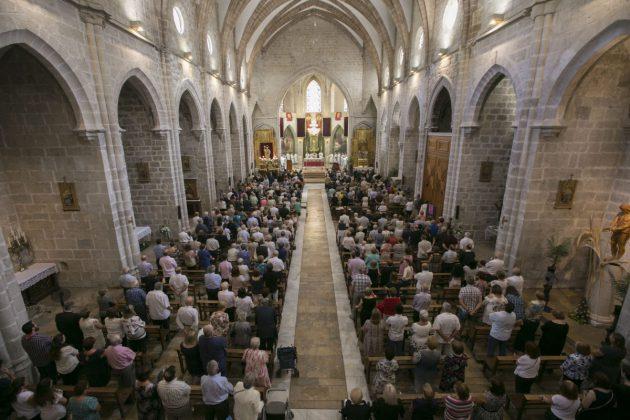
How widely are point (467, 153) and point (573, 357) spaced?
8.48 meters

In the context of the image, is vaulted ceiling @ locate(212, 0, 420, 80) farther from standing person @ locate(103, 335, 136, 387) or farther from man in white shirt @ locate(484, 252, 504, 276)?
standing person @ locate(103, 335, 136, 387)

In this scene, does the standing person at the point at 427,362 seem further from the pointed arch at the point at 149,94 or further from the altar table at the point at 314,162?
the altar table at the point at 314,162

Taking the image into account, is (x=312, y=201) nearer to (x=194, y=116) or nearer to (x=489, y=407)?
(x=194, y=116)

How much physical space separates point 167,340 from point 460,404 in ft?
19.9

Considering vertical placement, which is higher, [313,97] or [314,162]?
[313,97]

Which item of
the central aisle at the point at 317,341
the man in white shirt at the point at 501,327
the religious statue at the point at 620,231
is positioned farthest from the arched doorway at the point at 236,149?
the religious statue at the point at 620,231

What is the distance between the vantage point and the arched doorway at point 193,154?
1603 cm

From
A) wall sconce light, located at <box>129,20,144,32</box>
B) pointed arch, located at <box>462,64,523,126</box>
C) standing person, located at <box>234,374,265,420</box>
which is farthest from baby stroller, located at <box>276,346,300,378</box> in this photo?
wall sconce light, located at <box>129,20,144,32</box>

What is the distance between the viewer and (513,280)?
7.30 metres

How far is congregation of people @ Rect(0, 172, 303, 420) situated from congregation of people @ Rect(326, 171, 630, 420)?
1896 mm

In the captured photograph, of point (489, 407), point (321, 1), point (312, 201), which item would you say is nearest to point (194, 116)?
point (312, 201)

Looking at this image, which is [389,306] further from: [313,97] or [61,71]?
[313,97]

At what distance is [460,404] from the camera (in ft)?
14.7

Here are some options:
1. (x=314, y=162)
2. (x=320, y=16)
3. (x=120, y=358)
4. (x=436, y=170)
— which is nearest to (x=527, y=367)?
(x=120, y=358)
